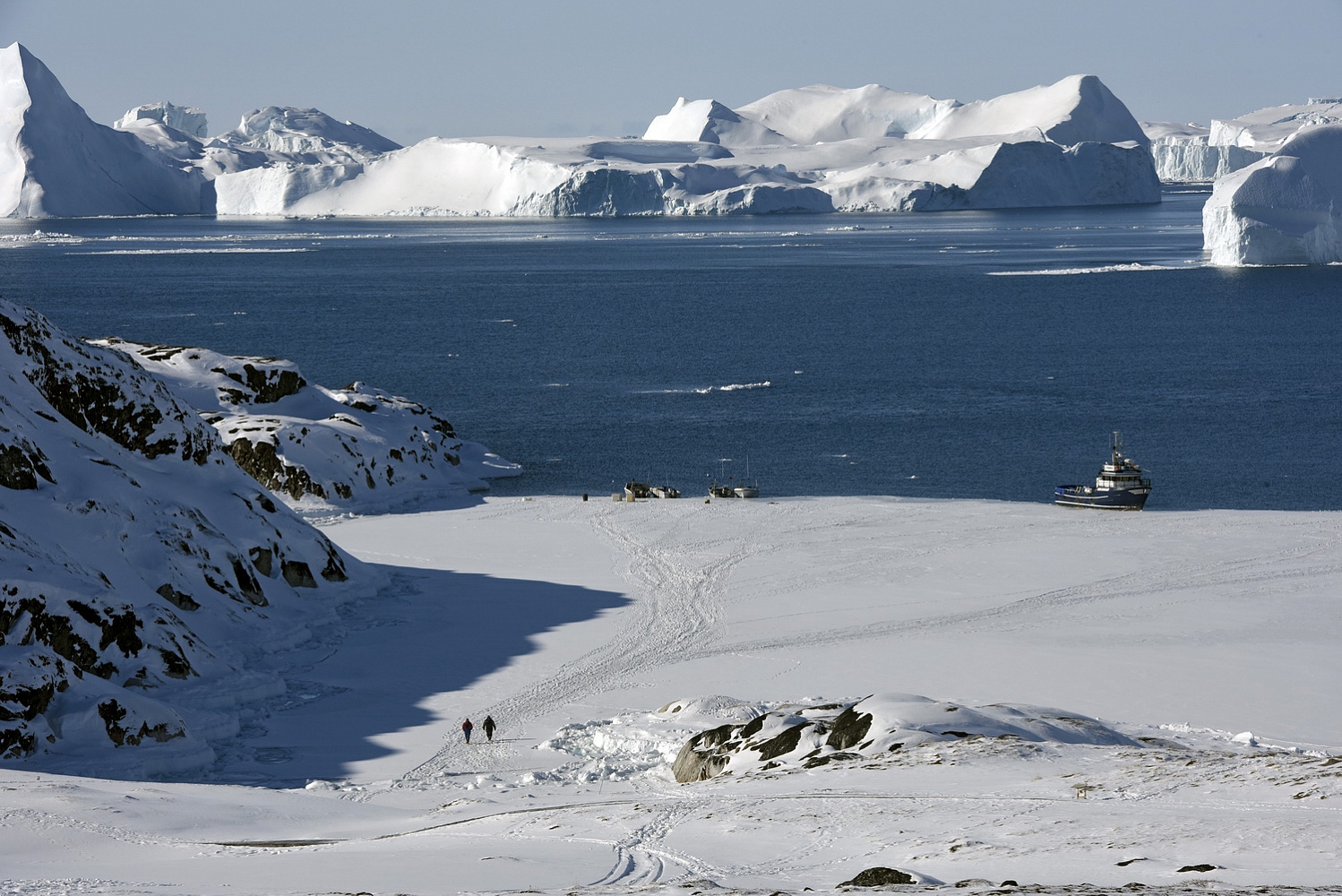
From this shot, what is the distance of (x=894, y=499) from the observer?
53.8 m

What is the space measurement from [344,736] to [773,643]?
1129 centimetres

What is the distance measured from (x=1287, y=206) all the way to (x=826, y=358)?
58.0m

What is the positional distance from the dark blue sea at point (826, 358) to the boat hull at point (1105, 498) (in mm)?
2615

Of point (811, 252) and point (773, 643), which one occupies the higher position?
point (811, 252)

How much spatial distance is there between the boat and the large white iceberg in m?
81.7

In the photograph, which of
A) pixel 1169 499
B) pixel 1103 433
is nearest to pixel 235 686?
pixel 1169 499

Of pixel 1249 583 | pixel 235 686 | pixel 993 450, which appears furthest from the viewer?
pixel 993 450

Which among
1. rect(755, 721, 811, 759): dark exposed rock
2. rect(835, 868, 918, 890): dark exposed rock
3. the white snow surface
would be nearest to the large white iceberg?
the white snow surface

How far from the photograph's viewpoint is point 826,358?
9588 centimetres

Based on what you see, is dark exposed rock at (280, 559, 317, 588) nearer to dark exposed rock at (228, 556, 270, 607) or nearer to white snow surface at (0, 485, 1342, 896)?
dark exposed rock at (228, 556, 270, 607)

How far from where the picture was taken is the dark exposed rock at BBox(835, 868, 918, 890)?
668 inches

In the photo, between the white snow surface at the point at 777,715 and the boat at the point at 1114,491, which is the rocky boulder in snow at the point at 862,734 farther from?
the boat at the point at 1114,491

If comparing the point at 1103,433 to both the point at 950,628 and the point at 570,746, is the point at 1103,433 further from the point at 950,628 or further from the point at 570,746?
the point at 570,746

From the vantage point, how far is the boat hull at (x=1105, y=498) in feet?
173
